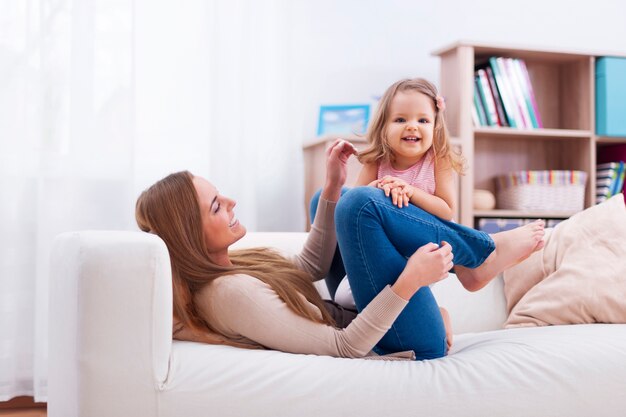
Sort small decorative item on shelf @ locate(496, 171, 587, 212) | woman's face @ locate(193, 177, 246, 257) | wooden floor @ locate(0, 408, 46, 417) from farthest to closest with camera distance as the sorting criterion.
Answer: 1. small decorative item on shelf @ locate(496, 171, 587, 212)
2. wooden floor @ locate(0, 408, 46, 417)
3. woman's face @ locate(193, 177, 246, 257)

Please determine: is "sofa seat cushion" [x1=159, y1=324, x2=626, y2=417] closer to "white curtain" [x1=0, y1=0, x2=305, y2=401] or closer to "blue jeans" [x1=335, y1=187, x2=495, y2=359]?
"blue jeans" [x1=335, y1=187, x2=495, y2=359]

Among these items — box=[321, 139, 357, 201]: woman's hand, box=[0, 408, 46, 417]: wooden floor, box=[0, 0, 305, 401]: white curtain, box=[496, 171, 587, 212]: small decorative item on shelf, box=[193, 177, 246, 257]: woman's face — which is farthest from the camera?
box=[496, 171, 587, 212]: small decorative item on shelf

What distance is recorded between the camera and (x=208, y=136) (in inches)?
117

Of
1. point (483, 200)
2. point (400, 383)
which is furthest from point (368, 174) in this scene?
point (483, 200)

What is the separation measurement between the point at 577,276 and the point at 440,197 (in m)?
0.53

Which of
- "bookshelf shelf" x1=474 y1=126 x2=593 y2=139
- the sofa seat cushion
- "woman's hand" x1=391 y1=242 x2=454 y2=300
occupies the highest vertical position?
"bookshelf shelf" x1=474 y1=126 x2=593 y2=139

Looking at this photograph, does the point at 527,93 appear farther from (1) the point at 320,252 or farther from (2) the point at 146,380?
(2) the point at 146,380

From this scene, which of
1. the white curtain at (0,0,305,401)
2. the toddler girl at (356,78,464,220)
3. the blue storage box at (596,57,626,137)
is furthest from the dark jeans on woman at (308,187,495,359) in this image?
the blue storage box at (596,57,626,137)

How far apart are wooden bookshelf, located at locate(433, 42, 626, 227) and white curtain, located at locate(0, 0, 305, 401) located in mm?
680

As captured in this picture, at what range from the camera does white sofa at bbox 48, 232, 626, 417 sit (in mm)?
1343

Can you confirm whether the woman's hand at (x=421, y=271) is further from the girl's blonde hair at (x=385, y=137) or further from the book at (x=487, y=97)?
the book at (x=487, y=97)

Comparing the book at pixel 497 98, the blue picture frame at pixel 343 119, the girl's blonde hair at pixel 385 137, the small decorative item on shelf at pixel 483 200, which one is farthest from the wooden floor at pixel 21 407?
the book at pixel 497 98

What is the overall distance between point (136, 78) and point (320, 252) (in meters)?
1.36

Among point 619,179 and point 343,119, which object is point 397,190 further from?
point 619,179
